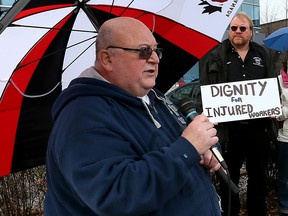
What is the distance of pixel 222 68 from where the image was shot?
4.25 m

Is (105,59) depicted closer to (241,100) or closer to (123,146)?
(123,146)

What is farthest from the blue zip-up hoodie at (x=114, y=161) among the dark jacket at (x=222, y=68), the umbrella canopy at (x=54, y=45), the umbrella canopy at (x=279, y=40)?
the umbrella canopy at (x=279, y=40)

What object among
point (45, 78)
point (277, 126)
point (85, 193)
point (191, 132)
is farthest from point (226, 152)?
point (85, 193)

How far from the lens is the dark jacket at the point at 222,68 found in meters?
4.19

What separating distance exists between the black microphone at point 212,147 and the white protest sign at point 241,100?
1.63 m

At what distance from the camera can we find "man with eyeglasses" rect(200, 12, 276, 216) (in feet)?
13.8

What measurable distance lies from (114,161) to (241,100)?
2.75m

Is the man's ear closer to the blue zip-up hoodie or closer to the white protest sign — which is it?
the blue zip-up hoodie

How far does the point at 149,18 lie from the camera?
3.24 metres

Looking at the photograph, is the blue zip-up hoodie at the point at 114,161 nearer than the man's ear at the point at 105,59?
Yes

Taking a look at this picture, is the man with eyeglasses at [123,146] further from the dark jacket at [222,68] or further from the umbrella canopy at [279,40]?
the umbrella canopy at [279,40]

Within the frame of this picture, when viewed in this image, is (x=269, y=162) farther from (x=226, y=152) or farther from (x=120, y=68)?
(x=120, y=68)

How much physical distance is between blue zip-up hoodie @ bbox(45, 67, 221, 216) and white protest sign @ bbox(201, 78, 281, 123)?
2076mm

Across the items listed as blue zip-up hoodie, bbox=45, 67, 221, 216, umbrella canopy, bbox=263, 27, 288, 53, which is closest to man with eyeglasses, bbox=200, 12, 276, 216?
blue zip-up hoodie, bbox=45, 67, 221, 216
